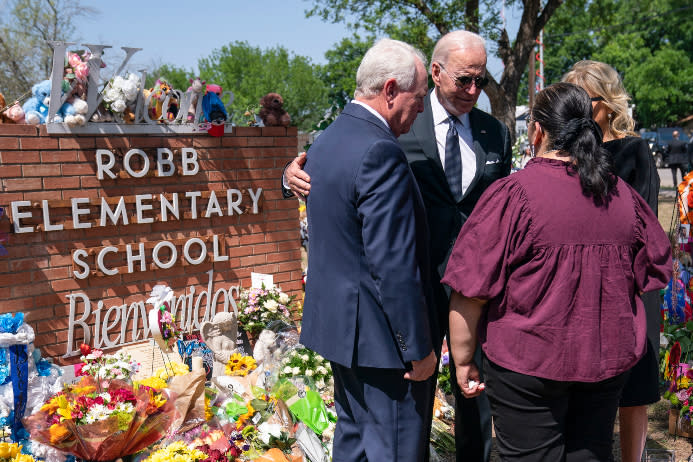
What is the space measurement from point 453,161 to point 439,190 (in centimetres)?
16

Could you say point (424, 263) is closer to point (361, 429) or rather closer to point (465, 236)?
point (465, 236)

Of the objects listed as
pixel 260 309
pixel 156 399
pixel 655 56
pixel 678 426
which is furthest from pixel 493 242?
pixel 655 56

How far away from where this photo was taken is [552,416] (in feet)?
6.18

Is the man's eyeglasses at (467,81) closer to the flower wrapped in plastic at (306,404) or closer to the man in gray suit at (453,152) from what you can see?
the man in gray suit at (453,152)

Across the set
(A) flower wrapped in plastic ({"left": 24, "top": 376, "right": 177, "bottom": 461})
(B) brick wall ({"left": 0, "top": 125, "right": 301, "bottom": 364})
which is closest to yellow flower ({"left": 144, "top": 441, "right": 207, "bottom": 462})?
(A) flower wrapped in plastic ({"left": 24, "top": 376, "right": 177, "bottom": 461})

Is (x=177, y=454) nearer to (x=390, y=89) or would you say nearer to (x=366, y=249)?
(x=366, y=249)

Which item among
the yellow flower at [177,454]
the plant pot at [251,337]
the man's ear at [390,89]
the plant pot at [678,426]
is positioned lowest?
the plant pot at [678,426]

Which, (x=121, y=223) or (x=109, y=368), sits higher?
(x=121, y=223)

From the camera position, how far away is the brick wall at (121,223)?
3738mm

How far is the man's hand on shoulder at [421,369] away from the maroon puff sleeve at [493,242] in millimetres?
270

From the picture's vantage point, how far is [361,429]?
7.07ft

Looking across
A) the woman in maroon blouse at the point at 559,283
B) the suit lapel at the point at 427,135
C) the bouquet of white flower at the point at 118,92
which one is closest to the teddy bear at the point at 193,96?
the bouquet of white flower at the point at 118,92

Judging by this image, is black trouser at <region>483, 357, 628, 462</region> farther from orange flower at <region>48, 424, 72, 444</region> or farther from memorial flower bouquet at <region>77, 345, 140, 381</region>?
memorial flower bouquet at <region>77, 345, 140, 381</region>

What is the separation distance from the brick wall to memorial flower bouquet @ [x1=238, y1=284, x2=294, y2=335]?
0.27m
